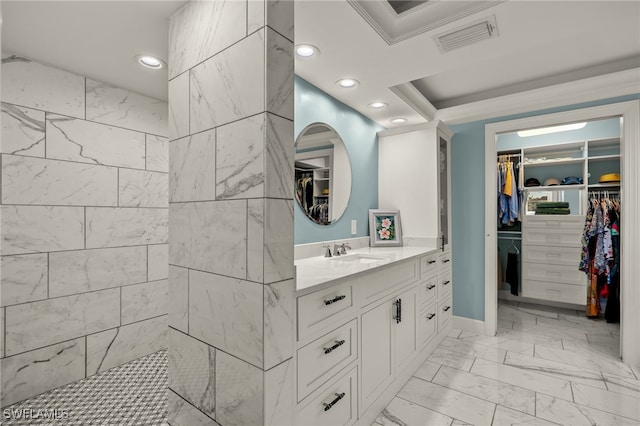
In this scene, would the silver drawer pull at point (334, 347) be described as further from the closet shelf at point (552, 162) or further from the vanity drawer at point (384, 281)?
the closet shelf at point (552, 162)

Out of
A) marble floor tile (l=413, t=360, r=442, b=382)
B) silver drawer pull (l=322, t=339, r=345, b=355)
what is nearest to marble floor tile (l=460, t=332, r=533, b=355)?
marble floor tile (l=413, t=360, r=442, b=382)

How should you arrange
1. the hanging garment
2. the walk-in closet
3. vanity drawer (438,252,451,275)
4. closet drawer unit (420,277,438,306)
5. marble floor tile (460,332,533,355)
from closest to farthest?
closet drawer unit (420,277,438,306), marble floor tile (460,332,533,355), vanity drawer (438,252,451,275), the walk-in closet, the hanging garment

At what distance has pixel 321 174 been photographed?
102 inches

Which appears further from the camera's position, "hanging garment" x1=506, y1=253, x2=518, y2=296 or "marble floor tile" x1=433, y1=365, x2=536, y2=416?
"hanging garment" x1=506, y1=253, x2=518, y2=296

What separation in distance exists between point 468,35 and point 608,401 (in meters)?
2.48

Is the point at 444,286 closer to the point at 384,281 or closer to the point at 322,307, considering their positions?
the point at 384,281

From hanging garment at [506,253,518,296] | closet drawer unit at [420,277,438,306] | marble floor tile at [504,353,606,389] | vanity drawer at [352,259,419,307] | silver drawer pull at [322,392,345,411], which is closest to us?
silver drawer pull at [322,392,345,411]

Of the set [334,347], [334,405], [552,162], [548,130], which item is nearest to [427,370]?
[334,405]

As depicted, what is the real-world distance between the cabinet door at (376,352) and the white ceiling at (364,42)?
5.25 ft

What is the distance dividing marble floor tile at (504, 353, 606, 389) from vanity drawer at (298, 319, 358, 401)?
5.63ft

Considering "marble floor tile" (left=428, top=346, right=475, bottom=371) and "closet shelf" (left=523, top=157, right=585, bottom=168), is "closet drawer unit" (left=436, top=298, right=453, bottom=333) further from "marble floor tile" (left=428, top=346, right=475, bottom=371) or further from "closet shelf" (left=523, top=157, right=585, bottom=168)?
"closet shelf" (left=523, top=157, right=585, bottom=168)

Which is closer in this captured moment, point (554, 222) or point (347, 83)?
point (347, 83)

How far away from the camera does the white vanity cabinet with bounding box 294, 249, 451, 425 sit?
141 centimetres

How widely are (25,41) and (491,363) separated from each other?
386 centimetres
